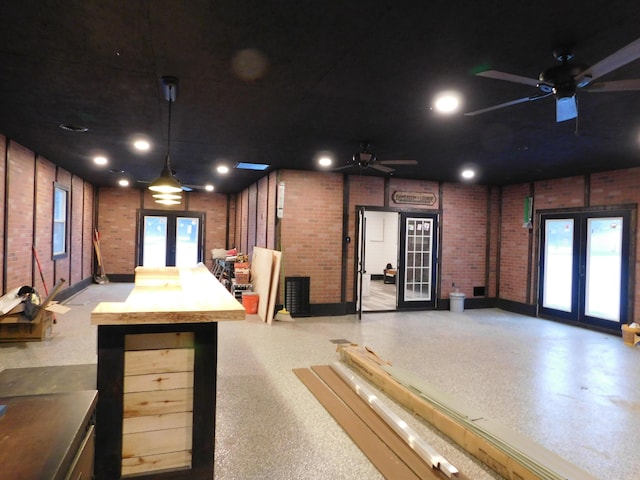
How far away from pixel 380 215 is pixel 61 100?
11288 millimetres

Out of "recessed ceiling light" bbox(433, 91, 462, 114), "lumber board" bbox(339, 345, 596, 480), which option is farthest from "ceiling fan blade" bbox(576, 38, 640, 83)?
"lumber board" bbox(339, 345, 596, 480)

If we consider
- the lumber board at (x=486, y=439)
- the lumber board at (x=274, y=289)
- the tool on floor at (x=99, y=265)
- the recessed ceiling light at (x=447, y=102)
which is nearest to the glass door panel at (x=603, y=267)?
the recessed ceiling light at (x=447, y=102)

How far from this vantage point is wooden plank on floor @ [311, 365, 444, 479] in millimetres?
2607

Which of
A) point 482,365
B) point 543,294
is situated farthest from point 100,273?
point 543,294

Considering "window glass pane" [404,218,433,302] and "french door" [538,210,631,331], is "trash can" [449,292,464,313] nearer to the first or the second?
"window glass pane" [404,218,433,302]

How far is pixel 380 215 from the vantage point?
1414cm

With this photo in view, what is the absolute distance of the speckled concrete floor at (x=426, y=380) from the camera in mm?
2754

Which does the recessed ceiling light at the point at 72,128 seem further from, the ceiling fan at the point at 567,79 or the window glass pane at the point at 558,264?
the window glass pane at the point at 558,264

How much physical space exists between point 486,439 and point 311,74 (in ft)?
10.0

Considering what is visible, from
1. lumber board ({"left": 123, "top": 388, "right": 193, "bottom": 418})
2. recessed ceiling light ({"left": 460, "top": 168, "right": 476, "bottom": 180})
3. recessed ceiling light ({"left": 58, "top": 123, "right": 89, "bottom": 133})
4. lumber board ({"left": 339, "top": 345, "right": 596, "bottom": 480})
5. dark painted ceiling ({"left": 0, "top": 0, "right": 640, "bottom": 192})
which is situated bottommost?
lumber board ({"left": 339, "top": 345, "right": 596, "bottom": 480})

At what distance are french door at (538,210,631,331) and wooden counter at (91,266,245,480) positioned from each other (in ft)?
23.1

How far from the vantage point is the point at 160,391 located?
225cm

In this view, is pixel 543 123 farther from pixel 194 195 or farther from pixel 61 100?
pixel 194 195

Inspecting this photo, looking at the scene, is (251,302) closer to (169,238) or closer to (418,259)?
(418,259)
